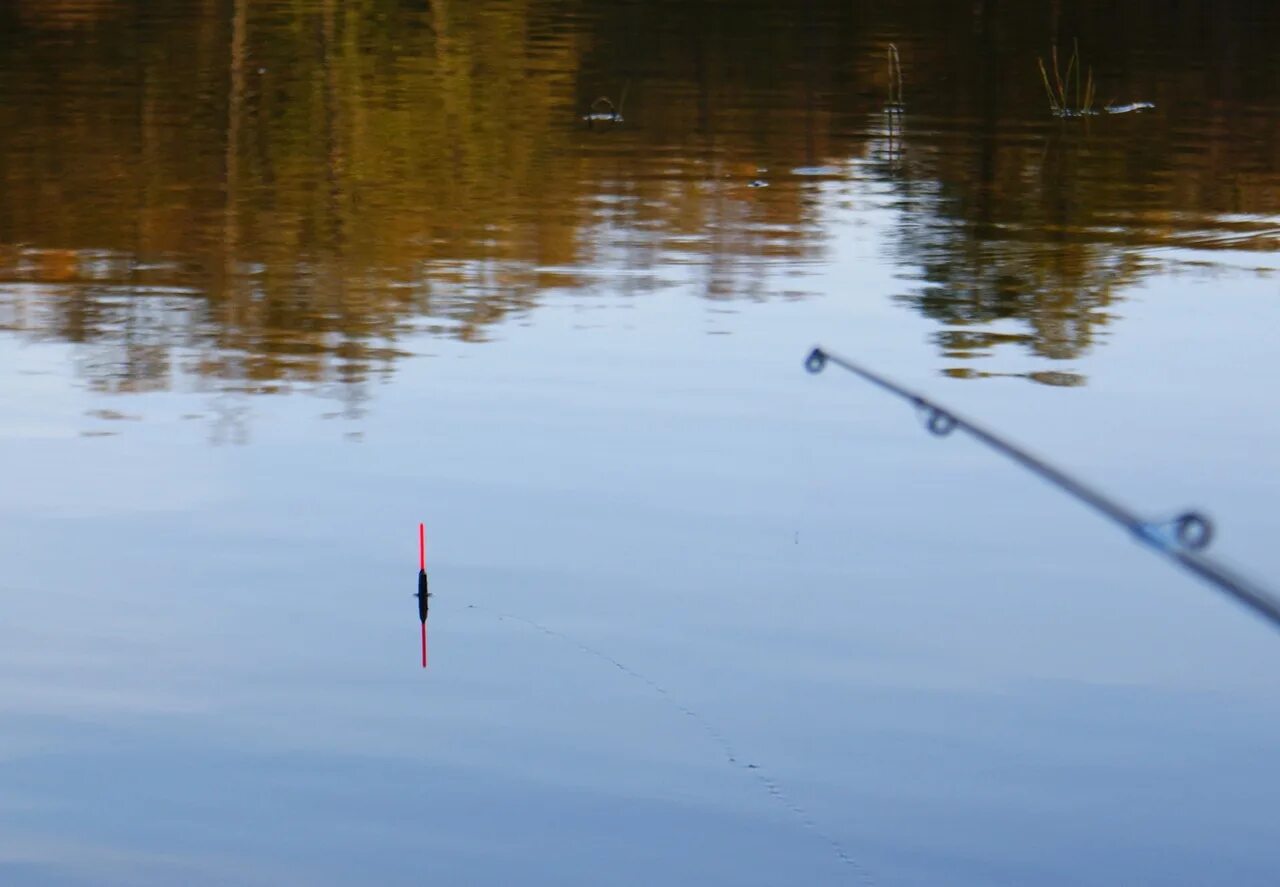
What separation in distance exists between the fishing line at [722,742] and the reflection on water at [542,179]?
4360 millimetres

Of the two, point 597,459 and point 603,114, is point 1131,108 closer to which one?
point 603,114

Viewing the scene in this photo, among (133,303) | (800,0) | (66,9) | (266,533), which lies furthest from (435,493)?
(800,0)

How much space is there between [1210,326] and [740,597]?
660cm

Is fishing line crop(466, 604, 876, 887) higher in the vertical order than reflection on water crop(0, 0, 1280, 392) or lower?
lower

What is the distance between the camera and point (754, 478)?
988 cm

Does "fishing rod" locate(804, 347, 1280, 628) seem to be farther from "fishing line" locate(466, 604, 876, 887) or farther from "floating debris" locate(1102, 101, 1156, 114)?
"floating debris" locate(1102, 101, 1156, 114)

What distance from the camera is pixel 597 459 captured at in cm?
1014

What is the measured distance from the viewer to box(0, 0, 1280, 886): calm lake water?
20.8 feet

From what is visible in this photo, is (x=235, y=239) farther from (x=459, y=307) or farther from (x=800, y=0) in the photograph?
(x=800, y=0)

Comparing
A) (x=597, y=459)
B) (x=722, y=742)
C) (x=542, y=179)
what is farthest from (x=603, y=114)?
(x=722, y=742)

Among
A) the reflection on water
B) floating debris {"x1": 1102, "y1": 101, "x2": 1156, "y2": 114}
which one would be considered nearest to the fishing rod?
the reflection on water

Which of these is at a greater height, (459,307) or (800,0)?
(800,0)

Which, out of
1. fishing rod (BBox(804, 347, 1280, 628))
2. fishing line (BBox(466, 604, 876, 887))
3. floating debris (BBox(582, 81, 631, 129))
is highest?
floating debris (BBox(582, 81, 631, 129))

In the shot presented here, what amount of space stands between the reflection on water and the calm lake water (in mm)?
87
